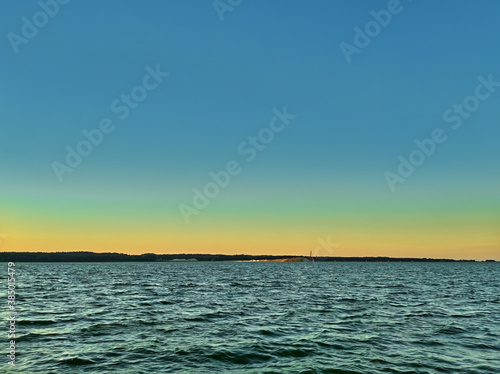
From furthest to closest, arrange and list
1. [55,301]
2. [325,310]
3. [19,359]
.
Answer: [55,301], [325,310], [19,359]

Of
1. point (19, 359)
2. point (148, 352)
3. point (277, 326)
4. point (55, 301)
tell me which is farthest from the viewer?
point (55, 301)

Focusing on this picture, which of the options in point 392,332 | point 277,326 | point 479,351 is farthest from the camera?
point 277,326

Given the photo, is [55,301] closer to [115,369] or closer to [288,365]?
[115,369]

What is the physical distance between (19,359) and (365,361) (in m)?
16.3

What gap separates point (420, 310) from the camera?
34.1 metres

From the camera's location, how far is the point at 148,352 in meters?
19.0

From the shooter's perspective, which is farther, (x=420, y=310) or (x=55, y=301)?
(x=55, y=301)

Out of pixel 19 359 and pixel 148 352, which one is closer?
pixel 19 359

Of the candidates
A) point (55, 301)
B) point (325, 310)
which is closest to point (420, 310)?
point (325, 310)

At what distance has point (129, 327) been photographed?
25.0 m

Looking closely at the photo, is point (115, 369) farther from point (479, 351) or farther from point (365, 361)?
point (479, 351)

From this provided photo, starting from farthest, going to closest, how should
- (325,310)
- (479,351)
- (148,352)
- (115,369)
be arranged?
(325,310) → (479,351) → (148,352) → (115,369)

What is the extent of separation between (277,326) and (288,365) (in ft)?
27.9

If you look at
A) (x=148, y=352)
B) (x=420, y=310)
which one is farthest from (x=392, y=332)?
(x=148, y=352)
